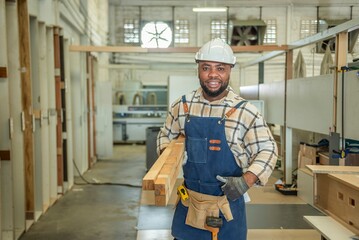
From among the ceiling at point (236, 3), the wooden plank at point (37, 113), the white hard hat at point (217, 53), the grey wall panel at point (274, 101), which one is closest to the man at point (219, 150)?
the white hard hat at point (217, 53)

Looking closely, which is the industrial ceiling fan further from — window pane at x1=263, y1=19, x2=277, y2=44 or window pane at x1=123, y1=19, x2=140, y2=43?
window pane at x1=263, y1=19, x2=277, y2=44

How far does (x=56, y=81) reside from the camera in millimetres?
4520

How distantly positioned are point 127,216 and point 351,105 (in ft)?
8.18

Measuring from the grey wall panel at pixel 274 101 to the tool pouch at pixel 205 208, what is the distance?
3.66 metres

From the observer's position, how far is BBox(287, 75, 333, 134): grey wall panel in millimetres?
3678

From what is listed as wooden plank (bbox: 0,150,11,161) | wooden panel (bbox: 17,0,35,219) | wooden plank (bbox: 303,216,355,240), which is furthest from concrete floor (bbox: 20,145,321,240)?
wooden plank (bbox: 0,150,11,161)

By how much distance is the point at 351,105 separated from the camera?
3.16m

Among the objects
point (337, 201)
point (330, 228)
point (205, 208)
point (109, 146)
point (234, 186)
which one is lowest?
point (109, 146)

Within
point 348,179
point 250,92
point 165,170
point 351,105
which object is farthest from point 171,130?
point 250,92

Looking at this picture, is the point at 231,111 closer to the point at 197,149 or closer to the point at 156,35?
the point at 197,149

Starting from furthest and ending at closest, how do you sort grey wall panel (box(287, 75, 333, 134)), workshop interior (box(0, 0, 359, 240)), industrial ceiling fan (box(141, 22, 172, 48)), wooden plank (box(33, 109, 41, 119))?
industrial ceiling fan (box(141, 22, 172, 48)), wooden plank (box(33, 109, 41, 119)), grey wall panel (box(287, 75, 333, 134)), workshop interior (box(0, 0, 359, 240))

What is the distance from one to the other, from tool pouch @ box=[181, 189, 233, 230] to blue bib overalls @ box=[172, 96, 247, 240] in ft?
0.08

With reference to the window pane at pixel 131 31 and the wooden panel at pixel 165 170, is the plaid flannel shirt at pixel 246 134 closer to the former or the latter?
the wooden panel at pixel 165 170

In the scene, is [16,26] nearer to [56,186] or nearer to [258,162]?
[56,186]
